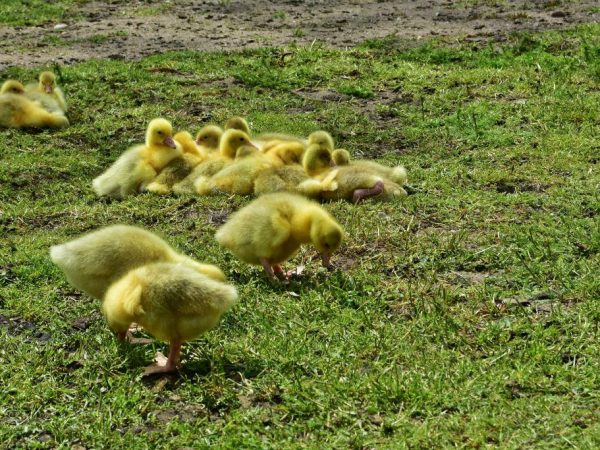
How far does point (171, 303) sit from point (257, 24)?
34.7ft

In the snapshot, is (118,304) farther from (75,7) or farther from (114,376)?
(75,7)

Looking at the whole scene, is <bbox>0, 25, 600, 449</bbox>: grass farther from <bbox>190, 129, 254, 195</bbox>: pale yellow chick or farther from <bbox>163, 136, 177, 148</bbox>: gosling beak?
<bbox>163, 136, 177, 148</bbox>: gosling beak

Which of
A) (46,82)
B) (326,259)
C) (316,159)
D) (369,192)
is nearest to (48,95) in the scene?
(46,82)

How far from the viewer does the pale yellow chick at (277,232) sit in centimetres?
545

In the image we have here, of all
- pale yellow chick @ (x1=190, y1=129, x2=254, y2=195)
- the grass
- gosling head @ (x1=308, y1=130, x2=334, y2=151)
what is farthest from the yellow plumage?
gosling head @ (x1=308, y1=130, x2=334, y2=151)

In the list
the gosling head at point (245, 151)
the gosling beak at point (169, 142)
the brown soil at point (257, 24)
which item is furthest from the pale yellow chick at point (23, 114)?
the brown soil at point (257, 24)

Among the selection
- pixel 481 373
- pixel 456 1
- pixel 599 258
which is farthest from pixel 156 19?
pixel 481 373

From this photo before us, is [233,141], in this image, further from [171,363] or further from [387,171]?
Answer: [171,363]

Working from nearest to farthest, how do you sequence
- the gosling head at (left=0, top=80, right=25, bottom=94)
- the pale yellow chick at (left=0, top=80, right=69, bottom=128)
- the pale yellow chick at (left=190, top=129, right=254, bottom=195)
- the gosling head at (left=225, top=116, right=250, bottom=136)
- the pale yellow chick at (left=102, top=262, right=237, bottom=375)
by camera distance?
the pale yellow chick at (left=102, top=262, right=237, bottom=375), the pale yellow chick at (left=190, top=129, right=254, bottom=195), the gosling head at (left=225, top=116, right=250, bottom=136), the pale yellow chick at (left=0, top=80, right=69, bottom=128), the gosling head at (left=0, top=80, right=25, bottom=94)

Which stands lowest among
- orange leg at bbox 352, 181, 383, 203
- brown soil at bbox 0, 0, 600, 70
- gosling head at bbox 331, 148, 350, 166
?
brown soil at bbox 0, 0, 600, 70

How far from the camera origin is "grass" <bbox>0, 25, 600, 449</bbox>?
4062 mm

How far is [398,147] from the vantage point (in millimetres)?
8609

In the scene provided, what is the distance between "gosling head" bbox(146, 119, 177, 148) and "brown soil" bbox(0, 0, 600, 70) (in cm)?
501

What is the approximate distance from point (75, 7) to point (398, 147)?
9.05 metres
